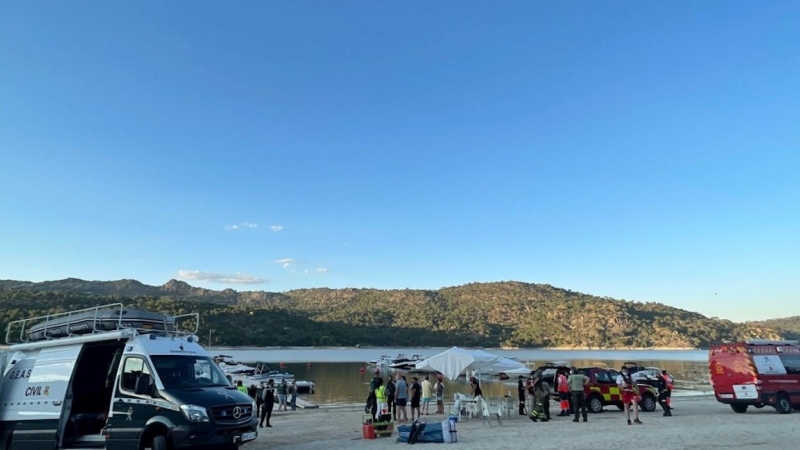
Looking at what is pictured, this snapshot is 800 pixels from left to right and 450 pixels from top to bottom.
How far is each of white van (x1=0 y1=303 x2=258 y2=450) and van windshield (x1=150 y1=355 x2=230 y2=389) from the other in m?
0.02

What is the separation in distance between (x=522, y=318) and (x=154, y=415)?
176m

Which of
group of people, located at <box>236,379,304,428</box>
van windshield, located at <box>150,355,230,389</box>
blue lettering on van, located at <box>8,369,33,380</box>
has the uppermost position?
van windshield, located at <box>150,355,230,389</box>

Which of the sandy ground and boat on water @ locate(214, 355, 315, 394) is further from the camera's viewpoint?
boat on water @ locate(214, 355, 315, 394)

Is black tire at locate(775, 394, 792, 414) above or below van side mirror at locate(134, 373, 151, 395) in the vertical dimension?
below

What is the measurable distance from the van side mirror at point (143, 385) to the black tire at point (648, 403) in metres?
19.4

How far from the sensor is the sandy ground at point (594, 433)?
12.8 metres

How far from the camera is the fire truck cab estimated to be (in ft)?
64.1

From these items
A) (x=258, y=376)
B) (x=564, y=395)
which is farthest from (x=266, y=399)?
(x=258, y=376)

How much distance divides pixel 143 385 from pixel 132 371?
0.52m

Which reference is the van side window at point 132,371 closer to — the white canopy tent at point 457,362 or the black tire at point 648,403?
the white canopy tent at point 457,362

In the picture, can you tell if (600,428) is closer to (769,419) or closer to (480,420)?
(480,420)

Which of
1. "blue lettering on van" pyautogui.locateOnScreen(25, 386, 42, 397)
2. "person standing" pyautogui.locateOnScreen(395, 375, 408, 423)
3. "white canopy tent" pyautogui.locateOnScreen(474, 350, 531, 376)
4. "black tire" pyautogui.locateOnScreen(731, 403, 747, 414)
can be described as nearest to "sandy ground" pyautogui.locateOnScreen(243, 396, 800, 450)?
"black tire" pyautogui.locateOnScreen(731, 403, 747, 414)

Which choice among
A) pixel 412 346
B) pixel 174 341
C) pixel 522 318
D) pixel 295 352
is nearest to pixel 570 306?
pixel 522 318

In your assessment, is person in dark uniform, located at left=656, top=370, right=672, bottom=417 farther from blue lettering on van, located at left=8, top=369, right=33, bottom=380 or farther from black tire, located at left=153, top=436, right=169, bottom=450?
blue lettering on van, located at left=8, top=369, right=33, bottom=380
